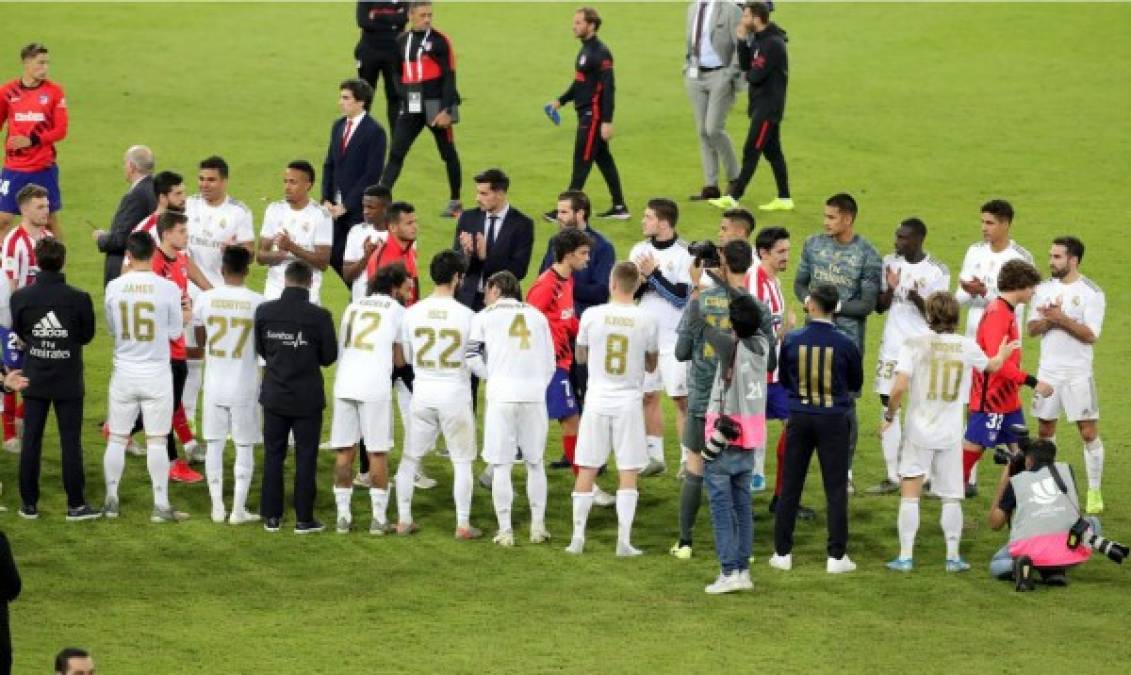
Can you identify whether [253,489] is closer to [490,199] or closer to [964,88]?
[490,199]

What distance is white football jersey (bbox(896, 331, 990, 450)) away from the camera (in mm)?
12820

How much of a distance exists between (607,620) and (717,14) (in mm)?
11829

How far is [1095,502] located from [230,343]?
6.32 metres

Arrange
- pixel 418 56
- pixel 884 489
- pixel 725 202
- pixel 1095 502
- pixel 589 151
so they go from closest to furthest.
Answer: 1. pixel 1095 502
2. pixel 884 489
3. pixel 418 56
4. pixel 589 151
5. pixel 725 202

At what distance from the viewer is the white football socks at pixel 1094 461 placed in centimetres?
1436

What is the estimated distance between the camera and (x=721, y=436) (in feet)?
39.9

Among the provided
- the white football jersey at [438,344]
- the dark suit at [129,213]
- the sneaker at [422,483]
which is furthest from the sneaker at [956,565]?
the dark suit at [129,213]

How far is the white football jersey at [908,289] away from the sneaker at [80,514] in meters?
5.86

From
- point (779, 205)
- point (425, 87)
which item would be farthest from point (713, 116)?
point (425, 87)

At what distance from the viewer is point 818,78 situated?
29.2 m

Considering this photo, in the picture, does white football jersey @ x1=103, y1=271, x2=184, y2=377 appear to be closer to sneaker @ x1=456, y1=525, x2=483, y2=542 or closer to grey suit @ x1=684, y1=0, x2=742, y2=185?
sneaker @ x1=456, y1=525, x2=483, y2=542

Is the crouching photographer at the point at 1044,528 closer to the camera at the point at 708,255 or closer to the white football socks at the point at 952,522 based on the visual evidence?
the white football socks at the point at 952,522

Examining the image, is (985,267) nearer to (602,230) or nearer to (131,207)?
(131,207)

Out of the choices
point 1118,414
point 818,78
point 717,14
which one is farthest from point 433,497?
point 818,78
